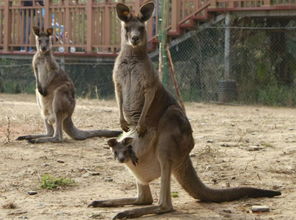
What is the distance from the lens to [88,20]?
59.0 ft

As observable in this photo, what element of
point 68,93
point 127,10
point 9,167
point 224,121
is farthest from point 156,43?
point 127,10

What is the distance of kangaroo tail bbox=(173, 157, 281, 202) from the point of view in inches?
214

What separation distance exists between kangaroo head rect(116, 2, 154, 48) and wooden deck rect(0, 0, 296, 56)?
1039 cm

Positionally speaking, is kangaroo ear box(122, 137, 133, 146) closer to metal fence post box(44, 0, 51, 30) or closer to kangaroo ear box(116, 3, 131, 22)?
kangaroo ear box(116, 3, 131, 22)

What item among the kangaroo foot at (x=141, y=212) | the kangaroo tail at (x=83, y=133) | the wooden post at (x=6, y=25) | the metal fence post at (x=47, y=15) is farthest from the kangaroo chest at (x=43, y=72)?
the wooden post at (x=6, y=25)

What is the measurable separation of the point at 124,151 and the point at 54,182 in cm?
148

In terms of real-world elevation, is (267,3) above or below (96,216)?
above

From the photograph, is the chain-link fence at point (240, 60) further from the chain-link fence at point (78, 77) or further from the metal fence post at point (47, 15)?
the metal fence post at point (47, 15)

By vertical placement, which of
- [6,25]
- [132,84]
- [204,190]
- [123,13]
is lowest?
[204,190]

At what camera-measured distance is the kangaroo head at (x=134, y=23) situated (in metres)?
5.59

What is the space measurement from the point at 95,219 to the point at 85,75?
1444 cm

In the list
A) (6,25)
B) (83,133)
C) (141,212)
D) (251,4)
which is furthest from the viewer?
(6,25)

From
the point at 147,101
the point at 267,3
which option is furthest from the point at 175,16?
the point at 147,101

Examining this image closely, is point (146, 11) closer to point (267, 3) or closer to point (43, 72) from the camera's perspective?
point (43, 72)
